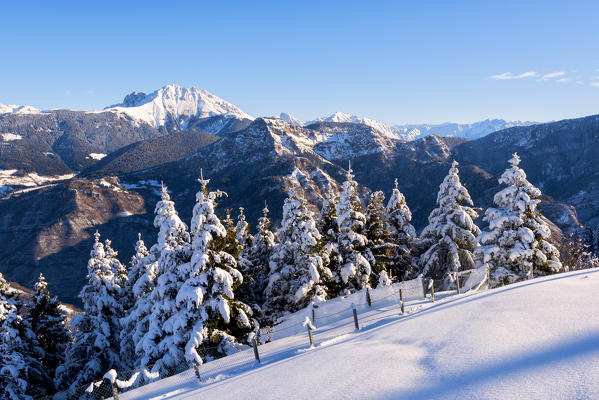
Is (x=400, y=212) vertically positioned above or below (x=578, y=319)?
above

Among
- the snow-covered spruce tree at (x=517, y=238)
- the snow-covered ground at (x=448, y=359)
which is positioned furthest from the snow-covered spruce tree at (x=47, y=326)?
the snow-covered spruce tree at (x=517, y=238)

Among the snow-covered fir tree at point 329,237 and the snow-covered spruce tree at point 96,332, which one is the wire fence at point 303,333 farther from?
the snow-covered fir tree at point 329,237

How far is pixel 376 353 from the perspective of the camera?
34.7ft

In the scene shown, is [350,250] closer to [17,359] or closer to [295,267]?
[295,267]

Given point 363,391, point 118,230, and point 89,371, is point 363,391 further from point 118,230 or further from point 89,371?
point 118,230

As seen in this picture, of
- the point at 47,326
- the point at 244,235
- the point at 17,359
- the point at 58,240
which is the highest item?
the point at 58,240

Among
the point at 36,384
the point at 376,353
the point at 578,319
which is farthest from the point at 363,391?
the point at 36,384

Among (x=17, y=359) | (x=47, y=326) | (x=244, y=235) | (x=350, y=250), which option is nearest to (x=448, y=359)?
(x=350, y=250)

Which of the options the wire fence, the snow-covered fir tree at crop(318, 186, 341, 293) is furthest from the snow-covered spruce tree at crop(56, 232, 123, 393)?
the snow-covered fir tree at crop(318, 186, 341, 293)

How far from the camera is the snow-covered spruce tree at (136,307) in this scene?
21.0m

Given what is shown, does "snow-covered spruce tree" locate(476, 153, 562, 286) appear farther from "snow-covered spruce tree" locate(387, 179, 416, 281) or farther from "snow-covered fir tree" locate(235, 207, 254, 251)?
"snow-covered fir tree" locate(235, 207, 254, 251)

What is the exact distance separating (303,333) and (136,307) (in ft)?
39.9

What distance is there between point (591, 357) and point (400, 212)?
2327 cm

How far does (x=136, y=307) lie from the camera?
75.7 ft
